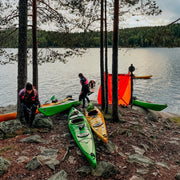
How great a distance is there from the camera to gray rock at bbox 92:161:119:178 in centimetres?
447

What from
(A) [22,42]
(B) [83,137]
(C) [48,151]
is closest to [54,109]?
(B) [83,137]

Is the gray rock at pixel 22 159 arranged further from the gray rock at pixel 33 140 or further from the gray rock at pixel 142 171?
the gray rock at pixel 142 171

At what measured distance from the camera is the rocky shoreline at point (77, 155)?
437 cm

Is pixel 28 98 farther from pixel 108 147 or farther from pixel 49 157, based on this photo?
pixel 108 147

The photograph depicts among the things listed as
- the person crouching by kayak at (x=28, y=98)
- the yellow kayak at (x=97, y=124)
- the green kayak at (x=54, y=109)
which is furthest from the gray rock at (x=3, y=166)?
the green kayak at (x=54, y=109)

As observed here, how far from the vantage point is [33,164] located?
172 inches

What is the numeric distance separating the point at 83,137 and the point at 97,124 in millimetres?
Result: 1516

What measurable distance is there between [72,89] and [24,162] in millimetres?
21679

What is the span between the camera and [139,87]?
90.7ft

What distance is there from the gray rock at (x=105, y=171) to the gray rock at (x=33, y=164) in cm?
154

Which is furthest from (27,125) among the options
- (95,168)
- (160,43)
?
(160,43)

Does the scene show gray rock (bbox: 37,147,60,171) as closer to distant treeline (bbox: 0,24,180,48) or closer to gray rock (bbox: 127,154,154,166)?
gray rock (bbox: 127,154,154,166)

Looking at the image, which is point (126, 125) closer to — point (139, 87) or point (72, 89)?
point (72, 89)

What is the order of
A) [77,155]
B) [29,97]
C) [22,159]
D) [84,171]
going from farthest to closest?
[29,97], [77,155], [22,159], [84,171]
